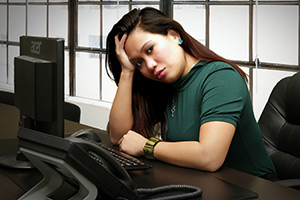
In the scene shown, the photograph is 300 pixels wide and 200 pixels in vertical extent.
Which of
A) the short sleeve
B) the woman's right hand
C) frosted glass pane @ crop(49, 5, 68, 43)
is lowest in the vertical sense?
the short sleeve

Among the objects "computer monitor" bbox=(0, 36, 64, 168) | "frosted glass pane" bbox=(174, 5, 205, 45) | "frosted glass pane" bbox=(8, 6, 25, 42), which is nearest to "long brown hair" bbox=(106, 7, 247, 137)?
"computer monitor" bbox=(0, 36, 64, 168)

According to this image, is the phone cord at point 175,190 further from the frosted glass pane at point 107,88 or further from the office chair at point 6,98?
the frosted glass pane at point 107,88

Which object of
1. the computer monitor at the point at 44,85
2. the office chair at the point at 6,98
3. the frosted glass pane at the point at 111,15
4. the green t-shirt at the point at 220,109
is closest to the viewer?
the computer monitor at the point at 44,85

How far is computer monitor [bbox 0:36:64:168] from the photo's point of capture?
140 centimetres

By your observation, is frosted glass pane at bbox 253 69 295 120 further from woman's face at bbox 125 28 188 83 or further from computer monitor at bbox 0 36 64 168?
computer monitor at bbox 0 36 64 168

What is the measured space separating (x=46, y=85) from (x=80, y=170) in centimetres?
36

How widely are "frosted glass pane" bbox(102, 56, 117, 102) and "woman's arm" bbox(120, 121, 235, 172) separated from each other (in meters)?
2.68

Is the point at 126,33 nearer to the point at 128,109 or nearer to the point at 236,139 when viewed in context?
the point at 128,109

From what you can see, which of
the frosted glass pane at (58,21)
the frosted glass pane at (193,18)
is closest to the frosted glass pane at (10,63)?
the frosted glass pane at (58,21)

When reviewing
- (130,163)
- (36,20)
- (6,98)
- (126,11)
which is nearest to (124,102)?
(130,163)

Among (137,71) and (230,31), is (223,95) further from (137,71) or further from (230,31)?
(230,31)

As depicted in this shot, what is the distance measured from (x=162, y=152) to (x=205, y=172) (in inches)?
6.7

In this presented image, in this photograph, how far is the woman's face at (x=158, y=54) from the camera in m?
1.87

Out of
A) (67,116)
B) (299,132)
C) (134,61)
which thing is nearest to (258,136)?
(299,132)
